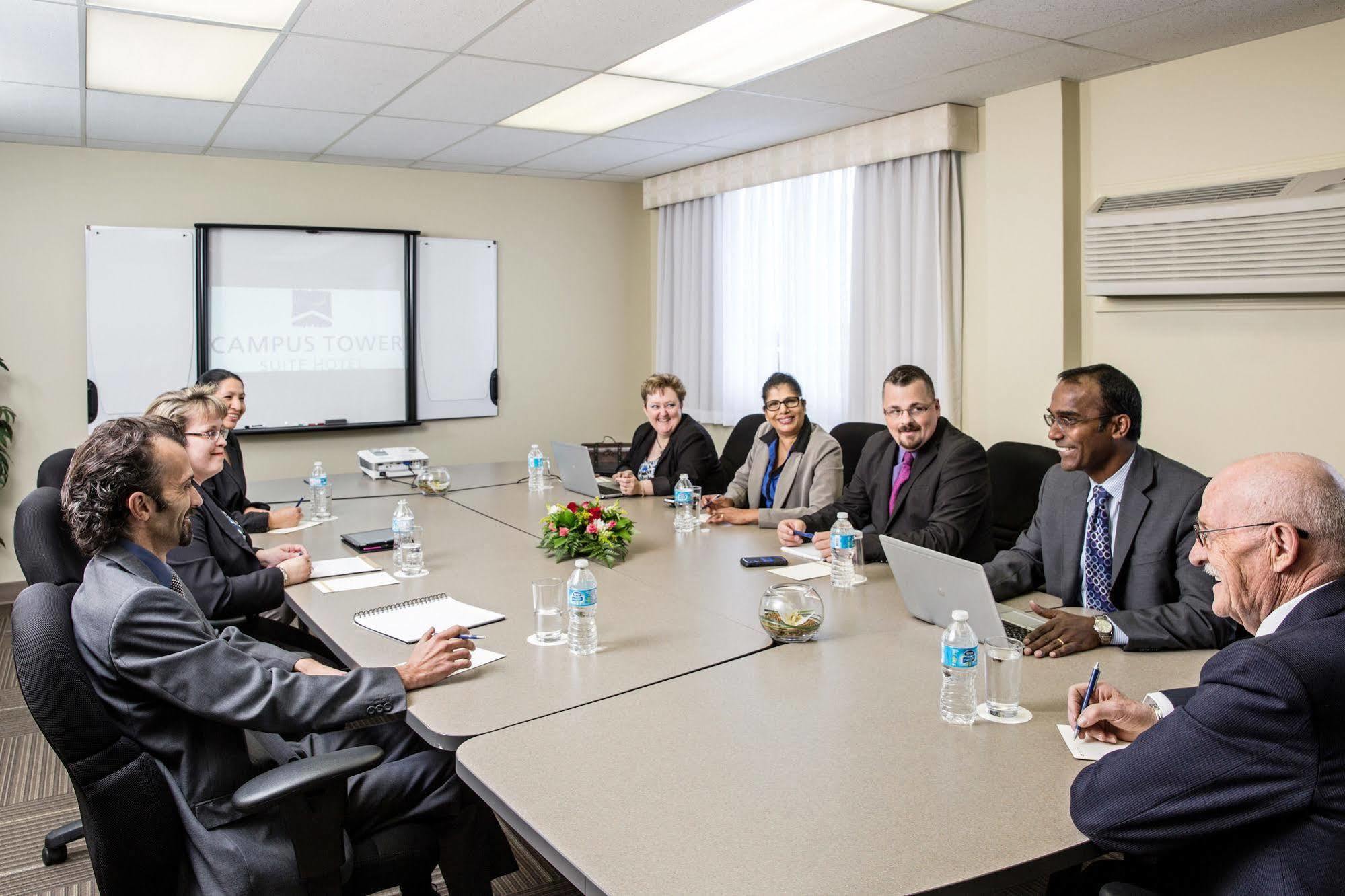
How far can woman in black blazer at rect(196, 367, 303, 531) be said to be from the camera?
12.5ft

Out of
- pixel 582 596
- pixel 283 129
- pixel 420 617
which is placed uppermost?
pixel 283 129

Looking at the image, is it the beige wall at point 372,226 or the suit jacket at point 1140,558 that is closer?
the suit jacket at point 1140,558

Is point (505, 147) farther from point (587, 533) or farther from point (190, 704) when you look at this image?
point (190, 704)

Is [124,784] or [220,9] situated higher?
[220,9]

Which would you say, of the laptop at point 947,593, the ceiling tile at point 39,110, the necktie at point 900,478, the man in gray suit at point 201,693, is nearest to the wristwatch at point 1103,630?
the laptop at point 947,593

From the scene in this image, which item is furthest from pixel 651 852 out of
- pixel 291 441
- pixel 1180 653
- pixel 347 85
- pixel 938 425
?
pixel 291 441

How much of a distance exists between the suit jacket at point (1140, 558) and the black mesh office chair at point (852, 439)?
2218 millimetres

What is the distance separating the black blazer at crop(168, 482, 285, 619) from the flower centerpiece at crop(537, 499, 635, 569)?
866 millimetres

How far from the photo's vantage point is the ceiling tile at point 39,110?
439cm

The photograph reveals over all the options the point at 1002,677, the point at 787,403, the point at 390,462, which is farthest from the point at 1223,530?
the point at 390,462

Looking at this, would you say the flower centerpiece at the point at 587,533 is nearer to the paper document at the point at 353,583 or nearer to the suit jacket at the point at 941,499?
the paper document at the point at 353,583

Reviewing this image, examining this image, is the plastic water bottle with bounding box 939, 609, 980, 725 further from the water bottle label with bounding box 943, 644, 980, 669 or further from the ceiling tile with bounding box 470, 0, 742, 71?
the ceiling tile with bounding box 470, 0, 742, 71

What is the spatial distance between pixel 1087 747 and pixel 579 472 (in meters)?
3.22

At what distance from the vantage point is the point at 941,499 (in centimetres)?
329
